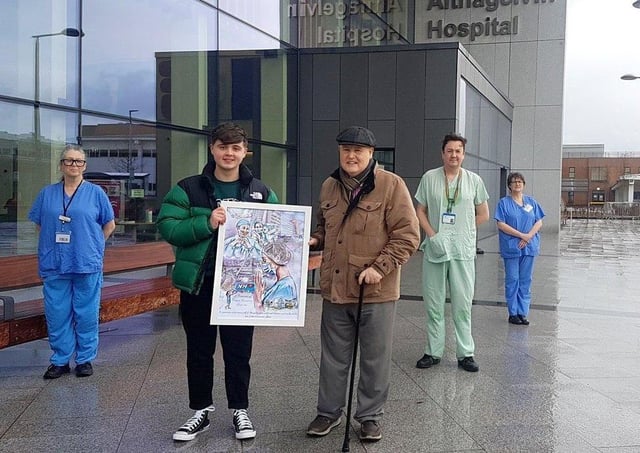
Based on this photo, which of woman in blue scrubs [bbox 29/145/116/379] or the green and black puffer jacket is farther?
woman in blue scrubs [bbox 29/145/116/379]

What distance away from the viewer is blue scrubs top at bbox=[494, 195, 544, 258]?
7984 mm

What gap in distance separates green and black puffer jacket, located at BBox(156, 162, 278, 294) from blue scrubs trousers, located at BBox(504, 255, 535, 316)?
4.78 metres

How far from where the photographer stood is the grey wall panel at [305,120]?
1783 cm

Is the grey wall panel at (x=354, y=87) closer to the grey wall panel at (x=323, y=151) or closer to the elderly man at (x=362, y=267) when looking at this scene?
the grey wall panel at (x=323, y=151)

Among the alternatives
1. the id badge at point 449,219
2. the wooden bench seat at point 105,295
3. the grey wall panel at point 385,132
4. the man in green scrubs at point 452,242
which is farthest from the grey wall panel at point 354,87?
the id badge at point 449,219

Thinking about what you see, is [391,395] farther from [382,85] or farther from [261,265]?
[382,85]

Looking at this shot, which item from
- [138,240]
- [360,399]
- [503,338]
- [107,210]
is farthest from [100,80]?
[360,399]

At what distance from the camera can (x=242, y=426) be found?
409 cm

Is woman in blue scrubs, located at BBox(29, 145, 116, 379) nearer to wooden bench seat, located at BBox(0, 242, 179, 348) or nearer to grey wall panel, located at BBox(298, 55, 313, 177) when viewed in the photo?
wooden bench seat, located at BBox(0, 242, 179, 348)

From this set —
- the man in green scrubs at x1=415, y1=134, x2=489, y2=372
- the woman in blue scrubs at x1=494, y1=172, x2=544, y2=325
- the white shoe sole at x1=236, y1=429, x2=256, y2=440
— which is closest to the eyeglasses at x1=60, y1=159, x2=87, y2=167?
the white shoe sole at x1=236, y1=429, x2=256, y2=440

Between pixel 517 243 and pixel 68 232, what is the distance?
5.11 m

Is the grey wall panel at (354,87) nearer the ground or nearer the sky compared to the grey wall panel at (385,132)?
nearer the sky

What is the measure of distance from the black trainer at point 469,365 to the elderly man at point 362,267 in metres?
1.70

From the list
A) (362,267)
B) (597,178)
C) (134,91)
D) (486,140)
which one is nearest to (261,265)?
(362,267)
